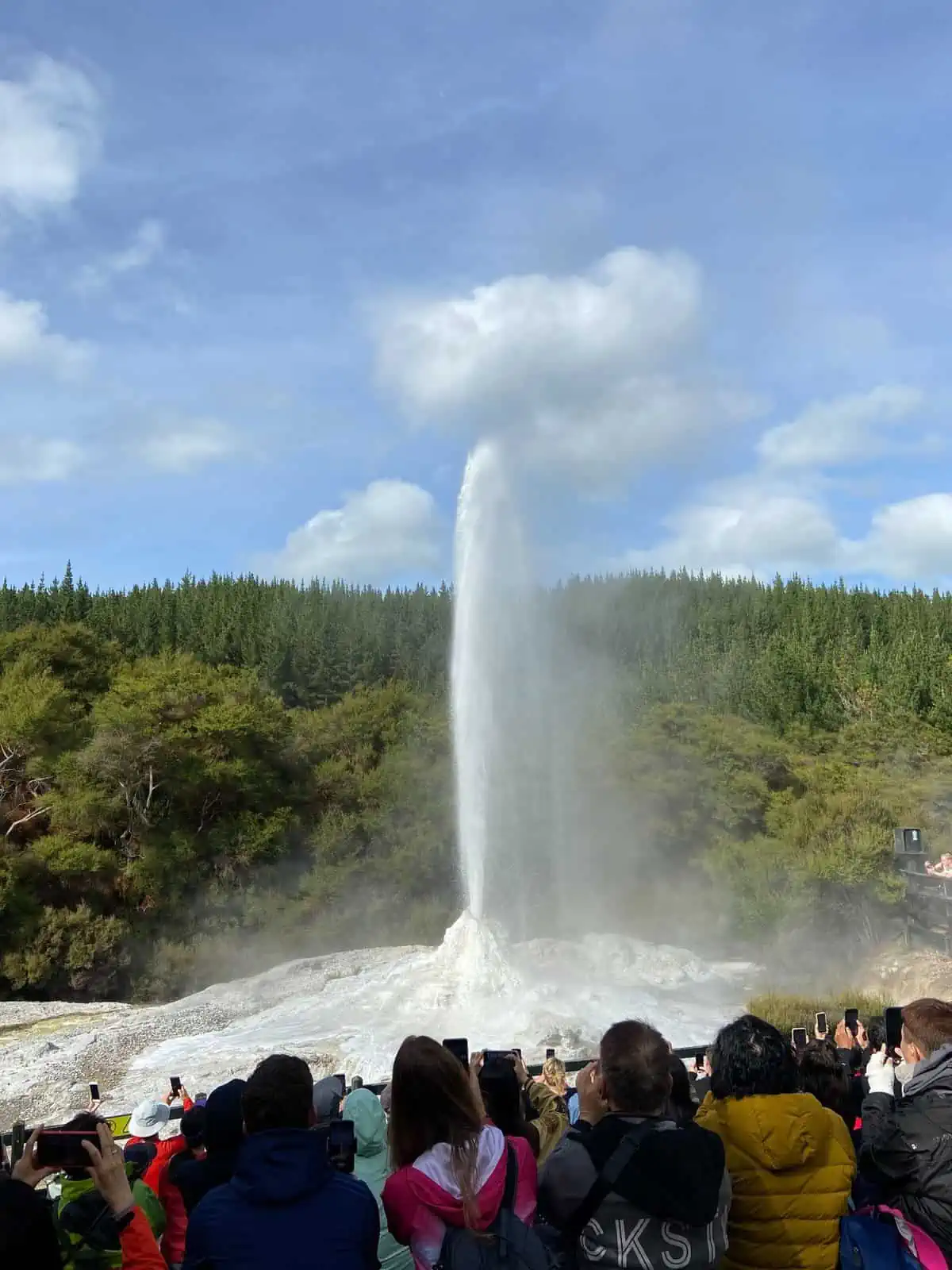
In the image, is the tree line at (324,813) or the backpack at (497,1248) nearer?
the backpack at (497,1248)

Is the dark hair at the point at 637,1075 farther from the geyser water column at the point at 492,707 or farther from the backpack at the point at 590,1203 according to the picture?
the geyser water column at the point at 492,707

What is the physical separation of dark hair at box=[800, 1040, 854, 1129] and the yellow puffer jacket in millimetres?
715

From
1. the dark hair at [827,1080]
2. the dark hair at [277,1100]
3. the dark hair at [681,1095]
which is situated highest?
the dark hair at [277,1100]

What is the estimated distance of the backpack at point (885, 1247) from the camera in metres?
2.30

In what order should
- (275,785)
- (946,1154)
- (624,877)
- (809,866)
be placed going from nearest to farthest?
1. (946,1154)
2. (809,866)
3. (624,877)
4. (275,785)

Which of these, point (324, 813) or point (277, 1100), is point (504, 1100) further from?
point (324, 813)

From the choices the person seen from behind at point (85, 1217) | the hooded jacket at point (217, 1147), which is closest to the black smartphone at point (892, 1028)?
the hooded jacket at point (217, 1147)

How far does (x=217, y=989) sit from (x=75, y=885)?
28.5 ft

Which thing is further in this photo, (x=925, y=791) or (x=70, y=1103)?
(x=925, y=791)

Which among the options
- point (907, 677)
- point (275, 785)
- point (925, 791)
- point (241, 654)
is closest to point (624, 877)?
point (925, 791)

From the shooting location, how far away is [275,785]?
26.6 metres

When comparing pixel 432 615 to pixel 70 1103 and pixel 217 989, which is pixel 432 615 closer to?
pixel 217 989

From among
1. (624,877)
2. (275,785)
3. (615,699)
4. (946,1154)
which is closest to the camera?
(946,1154)

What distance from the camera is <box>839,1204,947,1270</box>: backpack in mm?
2299
